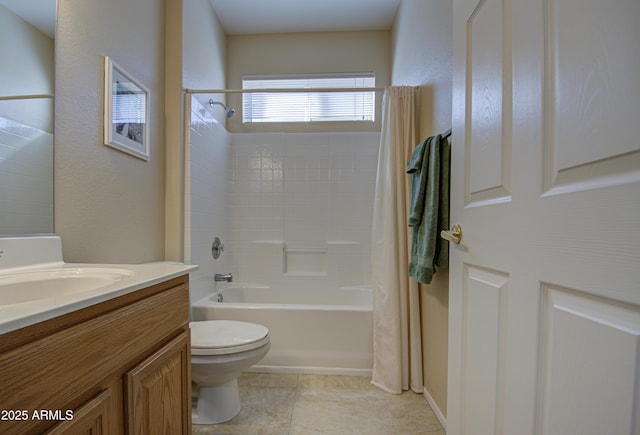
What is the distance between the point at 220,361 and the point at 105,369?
783mm

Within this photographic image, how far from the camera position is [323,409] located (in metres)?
1.54

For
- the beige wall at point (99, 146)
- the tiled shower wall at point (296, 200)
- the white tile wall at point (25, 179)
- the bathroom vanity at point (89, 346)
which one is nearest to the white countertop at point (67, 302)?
the bathroom vanity at point (89, 346)

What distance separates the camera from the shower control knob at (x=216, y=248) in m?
2.32

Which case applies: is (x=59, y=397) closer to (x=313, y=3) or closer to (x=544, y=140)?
(x=544, y=140)

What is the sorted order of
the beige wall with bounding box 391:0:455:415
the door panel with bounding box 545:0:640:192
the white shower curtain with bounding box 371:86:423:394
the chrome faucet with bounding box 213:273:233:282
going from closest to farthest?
the door panel with bounding box 545:0:640:192, the beige wall with bounding box 391:0:455:415, the white shower curtain with bounding box 371:86:423:394, the chrome faucet with bounding box 213:273:233:282

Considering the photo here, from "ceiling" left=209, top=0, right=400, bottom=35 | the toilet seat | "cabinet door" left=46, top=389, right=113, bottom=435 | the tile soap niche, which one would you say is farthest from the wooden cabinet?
"ceiling" left=209, top=0, right=400, bottom=35

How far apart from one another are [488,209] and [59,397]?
101 cm

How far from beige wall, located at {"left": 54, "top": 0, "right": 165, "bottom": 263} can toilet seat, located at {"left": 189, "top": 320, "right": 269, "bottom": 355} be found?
54cm

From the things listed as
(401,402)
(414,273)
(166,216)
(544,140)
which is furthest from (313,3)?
(401,402)

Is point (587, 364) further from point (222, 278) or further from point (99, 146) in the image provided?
point (222, 278)

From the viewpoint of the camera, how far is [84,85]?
1.21 meters

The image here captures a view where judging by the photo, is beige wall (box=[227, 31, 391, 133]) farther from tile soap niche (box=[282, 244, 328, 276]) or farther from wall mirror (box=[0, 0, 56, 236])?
wall mirror (box=[0, 0, 56, 236])

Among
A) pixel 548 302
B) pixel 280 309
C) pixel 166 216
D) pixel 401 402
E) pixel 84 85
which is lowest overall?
pixel 401 402

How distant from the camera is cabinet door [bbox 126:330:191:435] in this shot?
2.32ft
